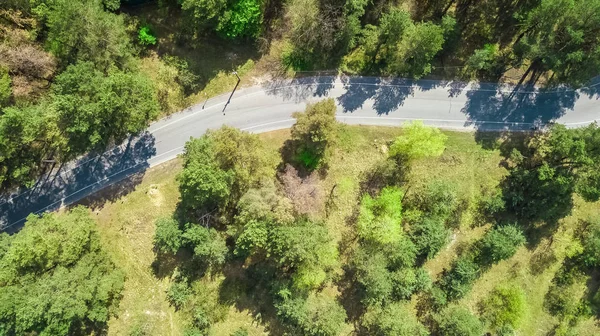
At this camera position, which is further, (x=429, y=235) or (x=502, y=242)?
(x=502, y=242)

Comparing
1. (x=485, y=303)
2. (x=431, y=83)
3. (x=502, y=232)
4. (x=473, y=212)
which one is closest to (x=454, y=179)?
(x=473, y=212)

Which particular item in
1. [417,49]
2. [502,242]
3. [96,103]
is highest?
[417,49]

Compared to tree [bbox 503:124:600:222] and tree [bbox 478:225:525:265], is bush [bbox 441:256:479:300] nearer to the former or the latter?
tree [bbox 478:225:525:265]

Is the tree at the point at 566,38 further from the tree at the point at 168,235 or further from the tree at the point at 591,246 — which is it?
the tree at the point at 168,235

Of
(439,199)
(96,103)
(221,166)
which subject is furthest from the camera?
(439,199)

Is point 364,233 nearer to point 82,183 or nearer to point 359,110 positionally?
point 359,110

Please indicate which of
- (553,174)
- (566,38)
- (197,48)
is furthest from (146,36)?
(553,174)

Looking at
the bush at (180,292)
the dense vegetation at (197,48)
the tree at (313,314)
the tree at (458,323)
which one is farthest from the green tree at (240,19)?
the tree at (458,323)
